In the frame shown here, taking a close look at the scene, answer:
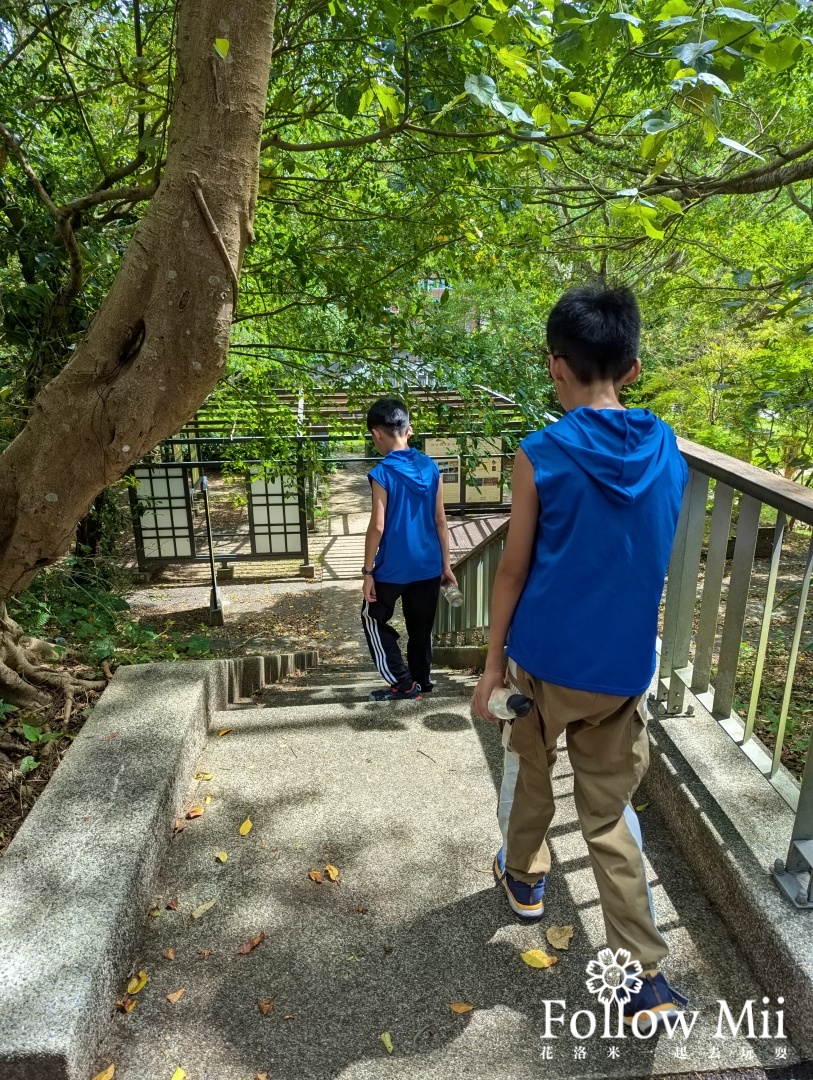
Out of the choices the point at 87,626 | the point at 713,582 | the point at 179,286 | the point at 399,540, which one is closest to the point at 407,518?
the point at 399,540

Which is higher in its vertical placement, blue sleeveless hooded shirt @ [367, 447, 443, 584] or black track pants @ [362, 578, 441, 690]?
blue sleeveless hooded shirt @ [367, 447, 443, 584]

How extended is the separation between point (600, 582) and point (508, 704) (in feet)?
1.34

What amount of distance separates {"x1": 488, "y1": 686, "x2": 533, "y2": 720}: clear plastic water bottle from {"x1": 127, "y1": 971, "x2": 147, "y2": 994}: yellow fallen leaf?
119cm

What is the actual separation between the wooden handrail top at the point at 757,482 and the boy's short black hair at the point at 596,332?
0.55 m

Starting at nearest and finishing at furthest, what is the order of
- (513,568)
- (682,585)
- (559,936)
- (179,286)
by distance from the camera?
1. (513,568)
2. (179,286)
3. (559,936)
4. (682,585)

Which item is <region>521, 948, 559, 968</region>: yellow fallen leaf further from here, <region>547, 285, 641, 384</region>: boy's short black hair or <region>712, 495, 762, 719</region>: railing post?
<region>547, 285, 641, 384</region>: boy's short black hair

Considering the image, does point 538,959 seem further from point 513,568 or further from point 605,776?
point 513,568

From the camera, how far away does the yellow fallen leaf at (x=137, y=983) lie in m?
1.76

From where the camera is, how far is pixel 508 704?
1718mm

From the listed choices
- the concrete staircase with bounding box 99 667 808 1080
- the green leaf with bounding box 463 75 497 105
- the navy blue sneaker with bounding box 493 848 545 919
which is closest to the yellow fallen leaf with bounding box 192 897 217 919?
the concrete staircase with bounding box 99 667 808 1080

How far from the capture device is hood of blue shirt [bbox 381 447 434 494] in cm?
342

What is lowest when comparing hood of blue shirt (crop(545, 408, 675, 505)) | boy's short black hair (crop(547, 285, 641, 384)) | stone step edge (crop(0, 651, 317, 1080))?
stone step edge (crop(0, 651, 317, 1080))

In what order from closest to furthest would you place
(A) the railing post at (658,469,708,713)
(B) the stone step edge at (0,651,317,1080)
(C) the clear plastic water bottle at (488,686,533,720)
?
(B) the stone step edge at (0,651,317,1080)
(C) the clear plastic water bottle at (488,686,533,720)
(A) the railing post at (658,469,708,713)

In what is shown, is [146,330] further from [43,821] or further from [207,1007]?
[207,1007]
